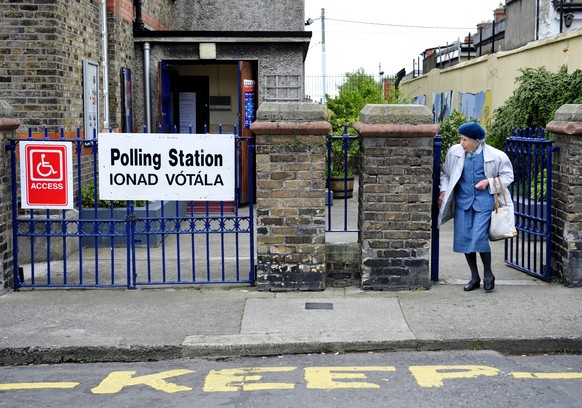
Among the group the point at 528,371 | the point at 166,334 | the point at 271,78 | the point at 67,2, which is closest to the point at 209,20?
the point at 271,78

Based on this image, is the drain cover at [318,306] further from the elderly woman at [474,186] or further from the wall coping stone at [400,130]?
the wall coping stone at [400,130]

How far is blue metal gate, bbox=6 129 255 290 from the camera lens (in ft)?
27.2

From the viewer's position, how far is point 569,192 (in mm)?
8211

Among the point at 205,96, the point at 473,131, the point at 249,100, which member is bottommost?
the point at 473,131

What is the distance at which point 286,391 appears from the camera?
5676mm

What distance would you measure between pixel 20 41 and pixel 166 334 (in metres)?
4.95

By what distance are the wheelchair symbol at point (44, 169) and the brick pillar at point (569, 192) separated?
4.90 m

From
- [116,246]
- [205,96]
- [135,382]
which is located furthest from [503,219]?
[205,96]

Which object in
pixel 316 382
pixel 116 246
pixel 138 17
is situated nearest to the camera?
pixel 316 382

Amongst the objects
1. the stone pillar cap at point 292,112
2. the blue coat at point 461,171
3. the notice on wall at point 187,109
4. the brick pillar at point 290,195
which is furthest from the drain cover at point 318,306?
the notice on wall at point 187,109

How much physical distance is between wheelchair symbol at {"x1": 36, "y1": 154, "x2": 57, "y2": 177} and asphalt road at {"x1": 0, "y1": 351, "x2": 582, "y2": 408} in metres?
2.41

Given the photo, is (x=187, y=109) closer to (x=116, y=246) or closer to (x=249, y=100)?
(x=249, y=100)

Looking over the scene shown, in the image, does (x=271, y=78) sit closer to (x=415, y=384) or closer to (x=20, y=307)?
(x=20, y=307)

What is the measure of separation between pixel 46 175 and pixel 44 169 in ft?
0.20
